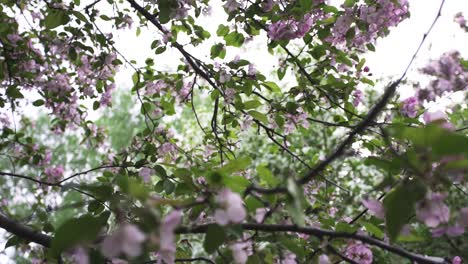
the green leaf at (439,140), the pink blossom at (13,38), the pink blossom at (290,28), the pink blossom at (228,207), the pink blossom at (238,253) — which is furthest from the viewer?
the pink blossom at (13,38)

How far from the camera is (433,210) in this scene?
30.5 inches

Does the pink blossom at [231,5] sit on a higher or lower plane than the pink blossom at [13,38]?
lower

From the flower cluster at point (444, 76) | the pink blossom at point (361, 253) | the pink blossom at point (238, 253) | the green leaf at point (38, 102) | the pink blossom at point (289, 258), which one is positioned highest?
the green leaf at point (38, 102)

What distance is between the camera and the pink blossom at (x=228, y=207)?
0.70 metres

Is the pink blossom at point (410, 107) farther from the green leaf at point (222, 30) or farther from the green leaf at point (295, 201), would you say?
the green leaf at point (295, 201)

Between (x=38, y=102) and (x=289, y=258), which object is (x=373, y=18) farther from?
(x=38, y=102)

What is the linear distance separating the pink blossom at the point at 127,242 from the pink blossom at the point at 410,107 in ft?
5.81

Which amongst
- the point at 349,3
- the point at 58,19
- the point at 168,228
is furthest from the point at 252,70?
the point at 168,228

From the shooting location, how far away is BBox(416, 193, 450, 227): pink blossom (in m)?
0.76

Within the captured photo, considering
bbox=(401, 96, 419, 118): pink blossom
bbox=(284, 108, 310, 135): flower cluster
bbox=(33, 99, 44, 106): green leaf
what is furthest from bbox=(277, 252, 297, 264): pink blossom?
bbox=(33, 99, 44, 106): green leaf

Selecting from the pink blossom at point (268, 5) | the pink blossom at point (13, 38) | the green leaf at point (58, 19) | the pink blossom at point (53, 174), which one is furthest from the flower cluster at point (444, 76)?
the pink blossom at point (53, 174)

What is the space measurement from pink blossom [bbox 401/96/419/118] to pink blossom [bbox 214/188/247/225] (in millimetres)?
1630

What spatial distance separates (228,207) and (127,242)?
6.5 inches

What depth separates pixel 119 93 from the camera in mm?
16125
